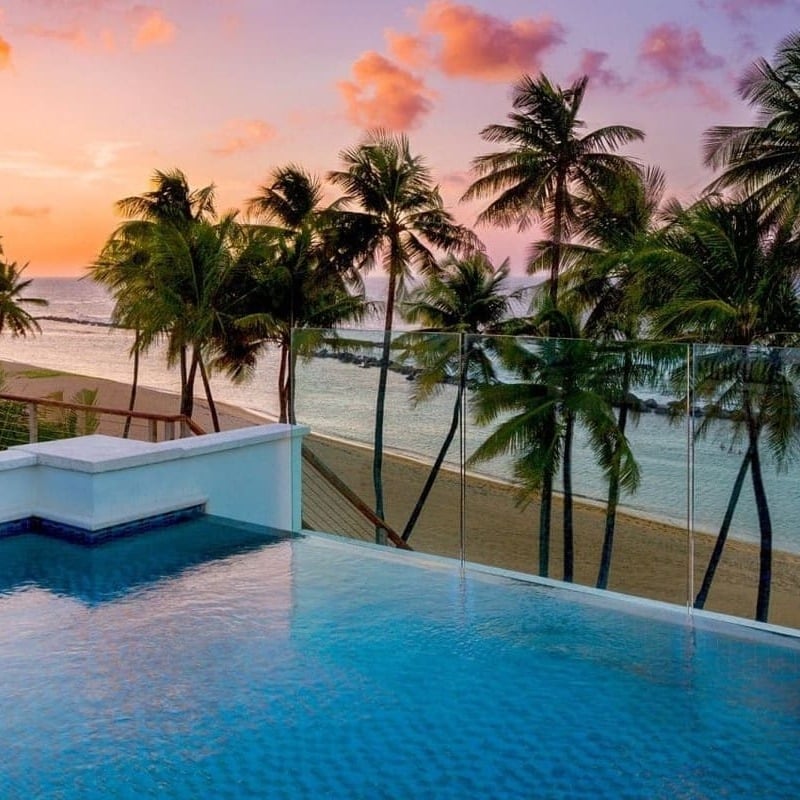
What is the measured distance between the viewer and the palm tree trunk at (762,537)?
15.0 ft

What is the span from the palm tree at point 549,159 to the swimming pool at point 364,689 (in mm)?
21610

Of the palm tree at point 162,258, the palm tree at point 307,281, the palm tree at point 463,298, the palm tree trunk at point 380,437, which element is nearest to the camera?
the palm tree trunk at point 380,437

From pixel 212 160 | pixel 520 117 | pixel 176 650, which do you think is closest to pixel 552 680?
pixel 176 650

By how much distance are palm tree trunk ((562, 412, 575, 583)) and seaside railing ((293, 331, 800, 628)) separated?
0.01 m

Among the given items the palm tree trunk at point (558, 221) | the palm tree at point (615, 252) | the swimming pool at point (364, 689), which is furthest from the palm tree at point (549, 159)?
the swimming pool at point (364, 689)

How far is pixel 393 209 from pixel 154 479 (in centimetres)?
2203

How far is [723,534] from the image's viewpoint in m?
5.05

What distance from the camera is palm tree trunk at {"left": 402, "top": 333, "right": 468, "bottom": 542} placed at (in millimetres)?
5277

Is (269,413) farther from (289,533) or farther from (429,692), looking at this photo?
(429,692)

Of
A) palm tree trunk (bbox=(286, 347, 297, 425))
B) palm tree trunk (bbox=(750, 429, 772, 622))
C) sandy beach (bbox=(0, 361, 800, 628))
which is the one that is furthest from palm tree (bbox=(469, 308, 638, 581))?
palm tree trunk (bbox=(286, 347, 297, 425))

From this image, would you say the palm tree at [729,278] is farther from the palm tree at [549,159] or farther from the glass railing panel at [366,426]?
the glass railing panel at [366,426]

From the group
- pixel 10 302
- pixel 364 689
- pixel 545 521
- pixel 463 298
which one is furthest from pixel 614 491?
pixel 10 302

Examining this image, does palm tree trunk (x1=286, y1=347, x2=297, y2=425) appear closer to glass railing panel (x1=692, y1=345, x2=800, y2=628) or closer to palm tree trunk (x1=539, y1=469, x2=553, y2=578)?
palm tree trunk (x1=539, y1=469, x2=553, y2=578)

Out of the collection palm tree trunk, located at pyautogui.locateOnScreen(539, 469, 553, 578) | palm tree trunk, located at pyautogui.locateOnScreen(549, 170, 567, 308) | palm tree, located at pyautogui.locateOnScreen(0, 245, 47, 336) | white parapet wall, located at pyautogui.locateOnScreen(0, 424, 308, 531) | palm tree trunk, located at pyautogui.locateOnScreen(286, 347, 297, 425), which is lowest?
palm tree trunk, located at pyautogui.locateOnScreen(539, 469, 553, 578)
